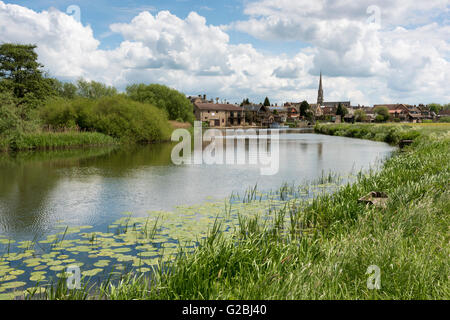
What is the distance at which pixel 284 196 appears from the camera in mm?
11719

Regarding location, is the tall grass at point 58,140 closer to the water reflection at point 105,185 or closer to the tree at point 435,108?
the water reflection at point 105,185

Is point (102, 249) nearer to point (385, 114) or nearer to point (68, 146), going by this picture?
point (68, 146)

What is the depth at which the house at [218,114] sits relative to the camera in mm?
102062

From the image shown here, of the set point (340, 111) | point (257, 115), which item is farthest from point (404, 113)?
point (257, 115)

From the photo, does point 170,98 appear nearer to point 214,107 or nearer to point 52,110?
point 52,110

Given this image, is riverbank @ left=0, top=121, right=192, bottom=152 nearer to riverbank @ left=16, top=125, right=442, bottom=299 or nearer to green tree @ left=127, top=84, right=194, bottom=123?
riverbank @ left=16, top=125, right=442, bottom=299

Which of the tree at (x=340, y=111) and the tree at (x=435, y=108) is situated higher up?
the tree at (x=435, y=108)

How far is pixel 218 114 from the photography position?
4210 inches

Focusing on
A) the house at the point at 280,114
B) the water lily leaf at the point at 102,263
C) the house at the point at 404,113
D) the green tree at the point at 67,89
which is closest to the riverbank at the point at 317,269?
the water lily leaf at the point at 102,263

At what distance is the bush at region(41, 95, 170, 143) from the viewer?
1409 inches

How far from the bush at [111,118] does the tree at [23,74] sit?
10.5 meters

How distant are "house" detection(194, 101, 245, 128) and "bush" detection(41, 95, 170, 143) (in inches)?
2424

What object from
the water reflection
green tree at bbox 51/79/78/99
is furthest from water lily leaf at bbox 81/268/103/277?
green tree at bbox 51/79/78/99
